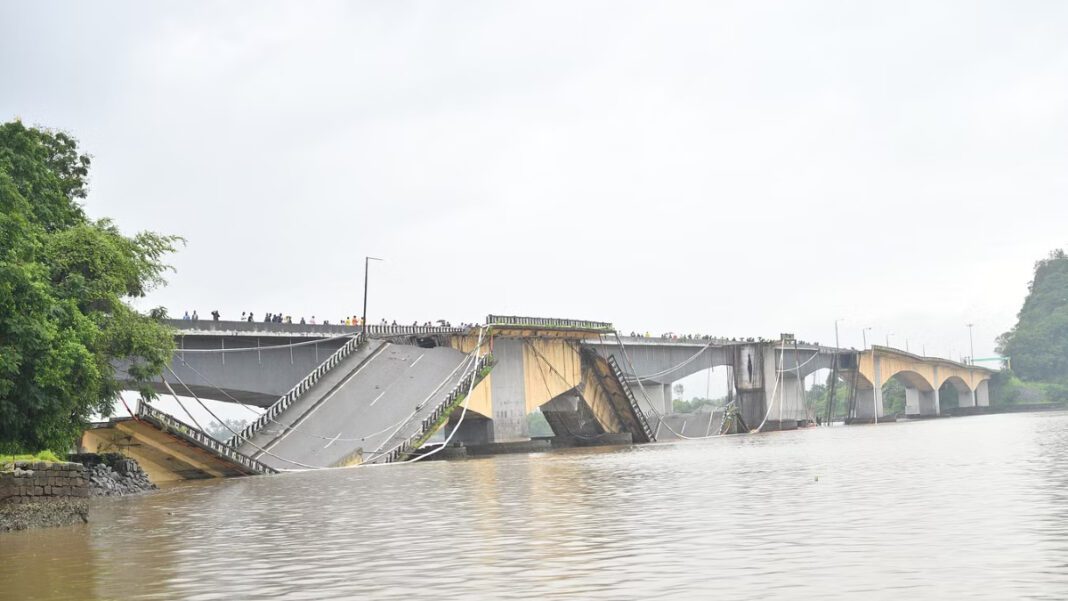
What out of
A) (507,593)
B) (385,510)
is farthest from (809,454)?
(507,593)

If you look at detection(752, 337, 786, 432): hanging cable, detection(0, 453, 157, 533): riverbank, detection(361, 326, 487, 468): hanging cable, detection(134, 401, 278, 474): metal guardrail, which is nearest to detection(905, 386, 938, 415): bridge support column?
detection(752, 337, 786, 432): hanging cable

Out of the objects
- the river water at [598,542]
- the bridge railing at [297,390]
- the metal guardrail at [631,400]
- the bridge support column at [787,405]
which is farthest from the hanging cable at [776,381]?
the river water at [598,542]

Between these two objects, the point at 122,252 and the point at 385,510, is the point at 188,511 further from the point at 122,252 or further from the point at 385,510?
the point at 122,252

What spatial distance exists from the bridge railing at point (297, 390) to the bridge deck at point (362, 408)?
29 centimetres

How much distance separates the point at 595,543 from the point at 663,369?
8959cm

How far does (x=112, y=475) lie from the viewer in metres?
44.3

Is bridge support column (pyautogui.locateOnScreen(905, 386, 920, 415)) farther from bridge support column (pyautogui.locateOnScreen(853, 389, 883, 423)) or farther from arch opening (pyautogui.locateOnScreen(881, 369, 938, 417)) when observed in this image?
bridge support column (pyautogui.locateOnScreen(853, 389, 883, 423))

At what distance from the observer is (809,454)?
173ft

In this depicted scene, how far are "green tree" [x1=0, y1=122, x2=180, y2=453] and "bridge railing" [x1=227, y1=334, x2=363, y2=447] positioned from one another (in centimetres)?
739

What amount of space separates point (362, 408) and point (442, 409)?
4.83m

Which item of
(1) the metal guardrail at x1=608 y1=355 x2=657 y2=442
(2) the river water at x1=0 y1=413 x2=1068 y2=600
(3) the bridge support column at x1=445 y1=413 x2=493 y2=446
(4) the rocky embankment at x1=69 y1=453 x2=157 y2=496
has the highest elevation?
(1) the metal guardrail at x1=608 y1=355 x2=657 y2=442

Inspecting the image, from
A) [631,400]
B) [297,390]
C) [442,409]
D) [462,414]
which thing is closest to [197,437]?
[297,390]

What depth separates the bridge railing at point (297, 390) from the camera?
56531mm

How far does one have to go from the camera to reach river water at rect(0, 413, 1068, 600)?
14.9 metres
